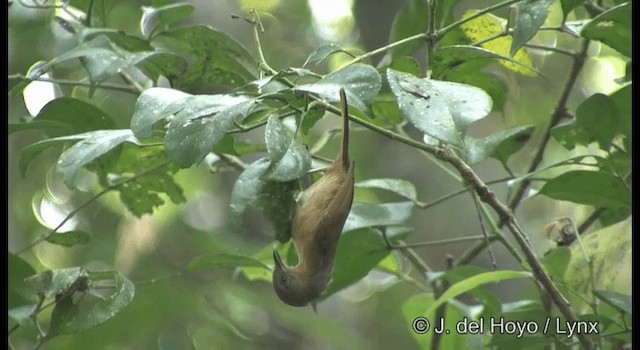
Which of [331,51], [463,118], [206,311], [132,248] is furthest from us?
[132,248]

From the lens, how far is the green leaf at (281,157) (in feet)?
2.31

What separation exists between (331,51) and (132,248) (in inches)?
50.8

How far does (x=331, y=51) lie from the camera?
80cm

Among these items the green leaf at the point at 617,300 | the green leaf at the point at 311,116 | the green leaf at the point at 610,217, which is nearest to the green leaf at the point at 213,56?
the green leaf at the point at 311,116

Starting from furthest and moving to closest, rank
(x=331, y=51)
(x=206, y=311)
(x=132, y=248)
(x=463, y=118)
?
1. (x=132, y=248)
2. (x=206, y=311)
3. (x=331, y=51)
4. (x=463, y=118)

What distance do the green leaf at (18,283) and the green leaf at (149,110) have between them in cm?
40

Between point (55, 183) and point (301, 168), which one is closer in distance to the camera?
point (301, 168)

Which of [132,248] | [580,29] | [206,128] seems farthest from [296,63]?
[206,128]

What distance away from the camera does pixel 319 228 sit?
0.84m

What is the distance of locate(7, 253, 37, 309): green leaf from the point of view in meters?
1.04

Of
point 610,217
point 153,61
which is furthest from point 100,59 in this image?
point 610,217

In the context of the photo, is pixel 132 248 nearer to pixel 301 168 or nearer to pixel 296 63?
pixel 296 63

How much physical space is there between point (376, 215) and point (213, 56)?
10.5 inches

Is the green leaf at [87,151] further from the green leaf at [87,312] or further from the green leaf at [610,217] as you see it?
the green leaf at [610,217]
